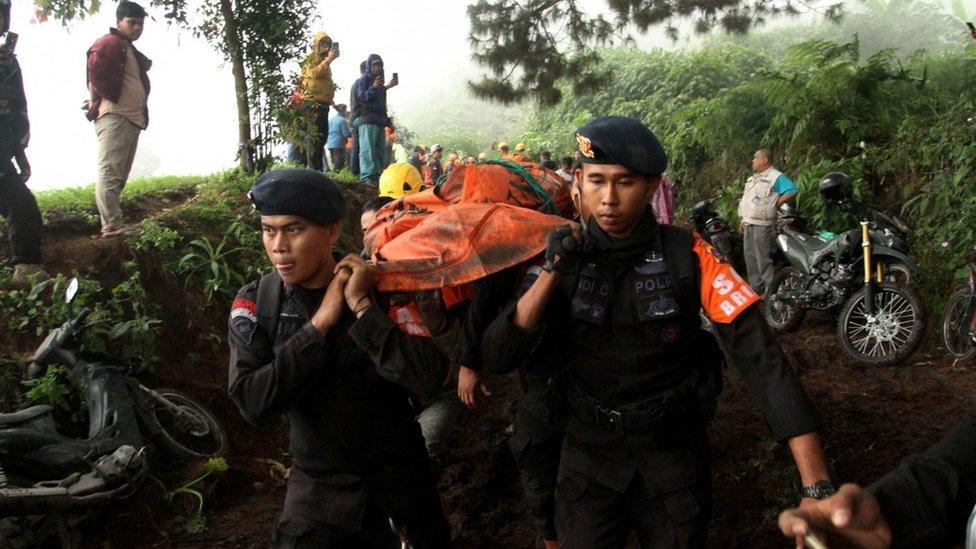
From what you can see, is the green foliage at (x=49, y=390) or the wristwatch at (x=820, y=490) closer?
the wristwatch at (x=820, y=490)

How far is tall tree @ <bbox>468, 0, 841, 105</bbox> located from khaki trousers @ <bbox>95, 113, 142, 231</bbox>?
20.8ft

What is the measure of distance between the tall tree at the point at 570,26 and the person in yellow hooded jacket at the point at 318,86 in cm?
293

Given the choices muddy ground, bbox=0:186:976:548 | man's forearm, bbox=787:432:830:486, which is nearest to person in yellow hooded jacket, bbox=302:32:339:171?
muddy ground, bbox=0:186:976:548

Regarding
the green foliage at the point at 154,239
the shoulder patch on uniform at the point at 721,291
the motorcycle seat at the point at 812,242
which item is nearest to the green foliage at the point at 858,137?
the motorcycle seat at the point at 812,242

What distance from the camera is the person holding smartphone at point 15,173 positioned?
17.7 feet

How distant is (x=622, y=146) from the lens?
2387 mm

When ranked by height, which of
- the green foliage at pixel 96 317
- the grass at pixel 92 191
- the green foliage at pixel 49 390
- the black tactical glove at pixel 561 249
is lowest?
the green foliage at pixel 49 390

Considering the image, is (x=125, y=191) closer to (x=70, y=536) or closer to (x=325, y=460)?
(x=70, y=536)

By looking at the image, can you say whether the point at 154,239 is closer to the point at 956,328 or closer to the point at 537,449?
the point at 537,449

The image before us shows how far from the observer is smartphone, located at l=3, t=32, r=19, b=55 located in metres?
5.43

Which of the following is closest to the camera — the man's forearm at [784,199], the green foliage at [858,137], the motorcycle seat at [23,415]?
the motorcycle seat at [23,415]

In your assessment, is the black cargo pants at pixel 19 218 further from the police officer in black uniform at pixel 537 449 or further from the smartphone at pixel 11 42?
the police officer in black uniform at pixel 537 449

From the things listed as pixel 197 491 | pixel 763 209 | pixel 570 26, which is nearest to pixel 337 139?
pixel 570 26

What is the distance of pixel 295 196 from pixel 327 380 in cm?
63
